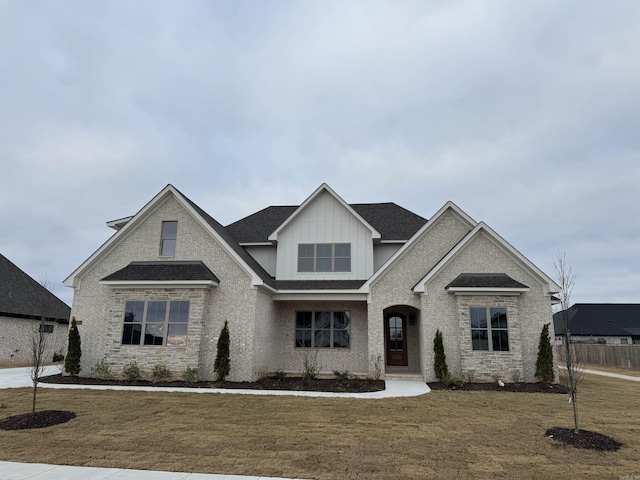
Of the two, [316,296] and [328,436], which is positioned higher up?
[316,296]

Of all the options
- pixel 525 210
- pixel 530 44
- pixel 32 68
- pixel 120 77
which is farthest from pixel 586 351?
pixel 32 68

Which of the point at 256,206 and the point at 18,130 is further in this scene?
the point at 256,206

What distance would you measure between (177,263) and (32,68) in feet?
35.0

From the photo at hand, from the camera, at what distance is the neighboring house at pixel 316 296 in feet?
46.0

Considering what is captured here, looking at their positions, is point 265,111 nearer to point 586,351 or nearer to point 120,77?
point 120,77

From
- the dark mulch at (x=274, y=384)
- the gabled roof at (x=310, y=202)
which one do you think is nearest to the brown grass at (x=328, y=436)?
the dark mulch at (x=274, y=384)

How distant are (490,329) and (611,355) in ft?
63.7

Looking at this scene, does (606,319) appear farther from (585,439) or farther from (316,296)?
(585,439)

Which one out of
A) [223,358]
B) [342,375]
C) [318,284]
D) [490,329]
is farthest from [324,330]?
[490,329]

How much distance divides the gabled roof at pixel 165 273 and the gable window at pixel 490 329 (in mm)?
9939

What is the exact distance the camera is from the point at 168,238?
15914 mm

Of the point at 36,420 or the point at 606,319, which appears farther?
the point at 606,319

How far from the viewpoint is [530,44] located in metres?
13.4

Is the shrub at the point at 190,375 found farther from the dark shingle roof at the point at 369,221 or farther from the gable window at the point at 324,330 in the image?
the dark shingle roof at the point at 369,221
